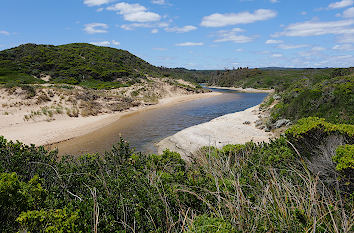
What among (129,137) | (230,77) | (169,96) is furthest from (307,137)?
(230,77)

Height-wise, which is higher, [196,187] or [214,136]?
[196,187]

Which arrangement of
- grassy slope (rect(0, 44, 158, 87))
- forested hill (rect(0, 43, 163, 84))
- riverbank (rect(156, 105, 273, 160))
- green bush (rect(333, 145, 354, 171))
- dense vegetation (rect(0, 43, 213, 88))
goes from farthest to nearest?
grassy slope (rect(0, 44, 158, 87))
forested hill (rect(0, 43, 163, 84))
dense vegetation (rect(0, 43, 213, 88))
riverbank (rect(156, 105, 273, 160))
green bush (rect(333, 145, 354, 171))

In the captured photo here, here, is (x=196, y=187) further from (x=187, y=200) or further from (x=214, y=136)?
(x=214, y=136)

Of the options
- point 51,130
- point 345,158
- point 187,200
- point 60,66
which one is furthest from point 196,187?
point 60,66

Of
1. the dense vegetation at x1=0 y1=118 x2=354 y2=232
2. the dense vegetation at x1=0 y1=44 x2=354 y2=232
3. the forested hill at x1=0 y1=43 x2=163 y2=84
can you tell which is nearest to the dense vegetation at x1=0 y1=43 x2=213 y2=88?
the forested hill at x1=0 y1=43 x2=163 y2=84

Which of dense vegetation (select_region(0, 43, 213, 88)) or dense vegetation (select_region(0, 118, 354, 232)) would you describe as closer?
dense vegetation (select_region(0, 118, 354, 232))

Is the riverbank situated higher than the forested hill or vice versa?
the forested hill

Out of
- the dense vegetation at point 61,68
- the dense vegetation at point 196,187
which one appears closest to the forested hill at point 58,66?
the dense vegetation at point 61,68

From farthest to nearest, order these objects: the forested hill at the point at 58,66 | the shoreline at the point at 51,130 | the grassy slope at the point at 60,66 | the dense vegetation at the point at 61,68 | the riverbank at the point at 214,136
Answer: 1. the grassy slope at the point at 60,66
2. the forested hill at the point at 58,66
3. the dense vegetation at the point at 61,68
4. the shoreline at the point at 51,130
5. the riverbank at the point at 214,136

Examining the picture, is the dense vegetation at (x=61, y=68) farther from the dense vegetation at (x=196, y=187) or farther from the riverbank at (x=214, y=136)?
the dense vegetation at (x=196, y=187)

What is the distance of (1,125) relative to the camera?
18.4 m

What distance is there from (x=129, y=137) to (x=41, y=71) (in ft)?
140

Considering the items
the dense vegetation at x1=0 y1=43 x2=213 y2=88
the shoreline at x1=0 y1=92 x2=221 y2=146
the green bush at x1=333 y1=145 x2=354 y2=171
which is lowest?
the shoreline at x1=0 y1=92 x2=221 y2=146

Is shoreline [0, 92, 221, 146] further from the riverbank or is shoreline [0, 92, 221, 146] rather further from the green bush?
the green bush
